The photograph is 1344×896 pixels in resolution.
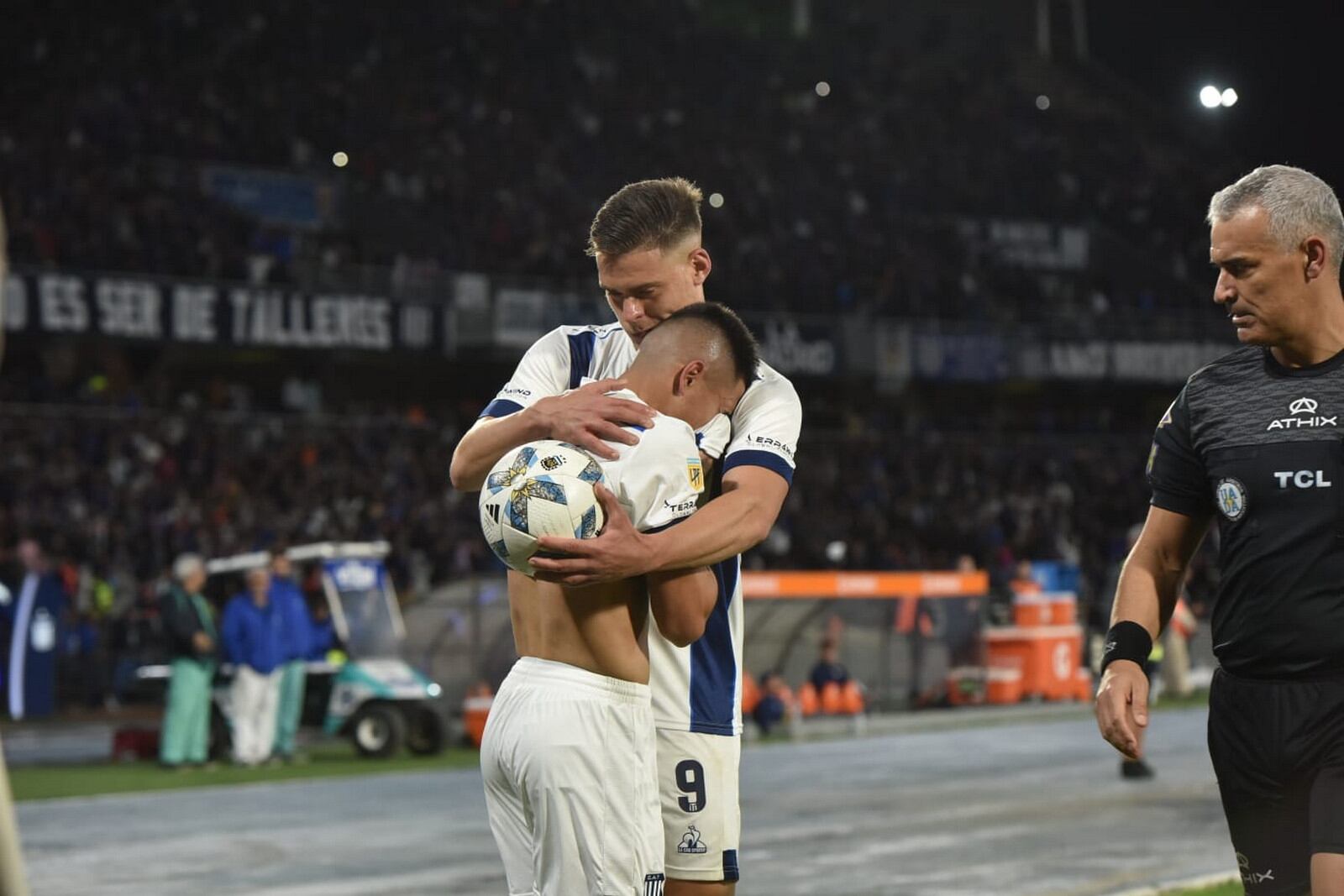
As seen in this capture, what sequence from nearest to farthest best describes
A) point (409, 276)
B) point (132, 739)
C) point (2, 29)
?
point (132, 739)
point (409, 276)
point (2, 29)

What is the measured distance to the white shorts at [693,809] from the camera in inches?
→ 181

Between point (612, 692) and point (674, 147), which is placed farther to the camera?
point (674, 147)

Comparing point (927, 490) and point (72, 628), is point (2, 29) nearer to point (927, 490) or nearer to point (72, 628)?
point (72, 628)

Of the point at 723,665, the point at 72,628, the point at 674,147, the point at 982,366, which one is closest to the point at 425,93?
the point at 674,147

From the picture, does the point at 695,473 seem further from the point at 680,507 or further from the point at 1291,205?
the point at 1291,205

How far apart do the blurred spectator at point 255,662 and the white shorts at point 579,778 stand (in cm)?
1384

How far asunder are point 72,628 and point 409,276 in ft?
34.7

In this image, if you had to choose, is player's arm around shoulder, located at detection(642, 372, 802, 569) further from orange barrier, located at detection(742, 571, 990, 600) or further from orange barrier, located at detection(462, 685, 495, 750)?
orange barrier, located at detection(742, 571, 990, 600)

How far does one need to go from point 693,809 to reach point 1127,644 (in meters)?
1.16

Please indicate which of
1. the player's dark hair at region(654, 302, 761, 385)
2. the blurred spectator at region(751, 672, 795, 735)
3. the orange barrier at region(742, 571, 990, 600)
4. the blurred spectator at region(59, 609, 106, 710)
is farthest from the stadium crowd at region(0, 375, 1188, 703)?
the player's dark hair at region(654, 302, 761, 385)

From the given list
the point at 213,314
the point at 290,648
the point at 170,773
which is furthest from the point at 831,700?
the point at 213,314

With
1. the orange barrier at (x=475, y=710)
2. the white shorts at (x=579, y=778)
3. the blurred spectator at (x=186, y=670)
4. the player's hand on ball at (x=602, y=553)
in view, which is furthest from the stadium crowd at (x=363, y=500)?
the player's hand on ball at (x=602, y=553)

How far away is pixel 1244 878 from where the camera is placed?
4488 millimetres

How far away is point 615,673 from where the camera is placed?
13.6 ft
